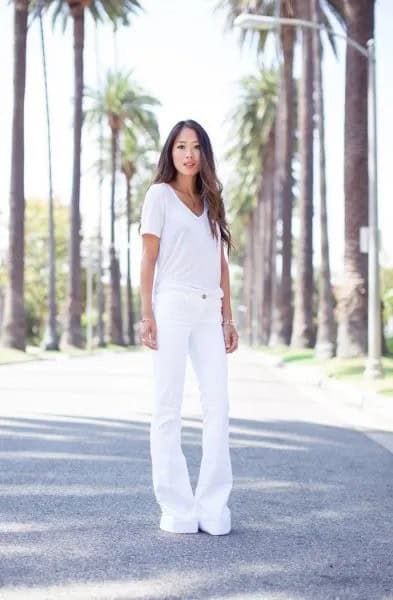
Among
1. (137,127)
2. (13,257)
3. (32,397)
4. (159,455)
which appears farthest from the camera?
(137,127)

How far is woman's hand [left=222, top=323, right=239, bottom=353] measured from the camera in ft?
16.8

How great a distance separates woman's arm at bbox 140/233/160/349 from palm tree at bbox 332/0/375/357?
1649cm

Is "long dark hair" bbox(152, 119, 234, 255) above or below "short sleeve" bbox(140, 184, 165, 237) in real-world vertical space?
above

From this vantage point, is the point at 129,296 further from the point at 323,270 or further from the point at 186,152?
the point at 186,152

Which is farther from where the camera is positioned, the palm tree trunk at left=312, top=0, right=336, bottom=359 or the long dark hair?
the palm tree trunk at left=312, top=0, right=336, bottom=359

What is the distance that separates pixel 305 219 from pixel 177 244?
93.4 ft

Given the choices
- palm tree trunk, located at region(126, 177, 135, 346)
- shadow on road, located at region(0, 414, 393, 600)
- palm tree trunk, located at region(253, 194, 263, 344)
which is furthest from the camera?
palm tree trunk, located at region(253, 194, 263, 344)

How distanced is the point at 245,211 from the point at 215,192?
75713 millimetres

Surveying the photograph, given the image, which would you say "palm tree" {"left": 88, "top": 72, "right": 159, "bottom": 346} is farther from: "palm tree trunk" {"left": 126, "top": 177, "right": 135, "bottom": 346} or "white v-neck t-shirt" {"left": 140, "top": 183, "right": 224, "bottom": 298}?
"white v-neck t-shirt" {"left": 140, "top": 183, "right": 224, "bottom": 298}

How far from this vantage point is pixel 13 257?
31984 mm

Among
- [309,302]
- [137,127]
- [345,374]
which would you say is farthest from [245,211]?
[345,374]

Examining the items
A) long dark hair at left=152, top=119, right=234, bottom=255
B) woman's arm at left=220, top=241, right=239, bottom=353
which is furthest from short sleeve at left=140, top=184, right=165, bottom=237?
woman's arm at left=220, top=241, right=239, bottom=353

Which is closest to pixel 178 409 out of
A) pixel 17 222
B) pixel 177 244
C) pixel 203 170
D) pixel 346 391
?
pixel 177 244

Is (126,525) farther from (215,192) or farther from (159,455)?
(215,192)
